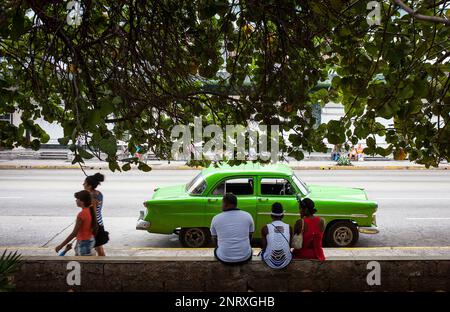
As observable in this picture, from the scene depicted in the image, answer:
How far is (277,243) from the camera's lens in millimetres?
5113

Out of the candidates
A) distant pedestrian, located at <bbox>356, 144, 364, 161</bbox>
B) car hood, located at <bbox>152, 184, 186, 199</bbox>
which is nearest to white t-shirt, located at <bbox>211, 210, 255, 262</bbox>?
car hood, located at <bbox>152, 184, 186, 199</bbox>

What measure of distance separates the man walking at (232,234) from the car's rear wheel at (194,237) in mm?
2645

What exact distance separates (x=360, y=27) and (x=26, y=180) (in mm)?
14806

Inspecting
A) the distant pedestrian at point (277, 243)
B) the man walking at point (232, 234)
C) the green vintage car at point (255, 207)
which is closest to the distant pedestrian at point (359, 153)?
the green vintage car at point (255, 207)

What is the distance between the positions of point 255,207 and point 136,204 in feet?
15.7

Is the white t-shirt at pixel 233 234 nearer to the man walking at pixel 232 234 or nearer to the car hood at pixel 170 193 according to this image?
the man walking at pixel 232 234

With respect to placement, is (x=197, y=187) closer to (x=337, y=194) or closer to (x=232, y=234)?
(x=337, y=194)

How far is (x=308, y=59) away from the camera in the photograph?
530cm

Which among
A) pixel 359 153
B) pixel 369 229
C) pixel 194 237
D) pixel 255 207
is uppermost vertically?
pixel 359 153

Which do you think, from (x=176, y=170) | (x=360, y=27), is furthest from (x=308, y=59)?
(x=176, y=170)

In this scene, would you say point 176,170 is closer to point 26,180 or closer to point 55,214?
point 26,180

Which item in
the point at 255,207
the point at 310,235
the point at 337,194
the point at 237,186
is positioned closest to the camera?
the point at 310,235

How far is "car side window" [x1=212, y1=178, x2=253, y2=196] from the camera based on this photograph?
812 cm

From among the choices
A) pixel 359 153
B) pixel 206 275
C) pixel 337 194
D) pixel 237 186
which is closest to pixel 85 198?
pixel 206 275
